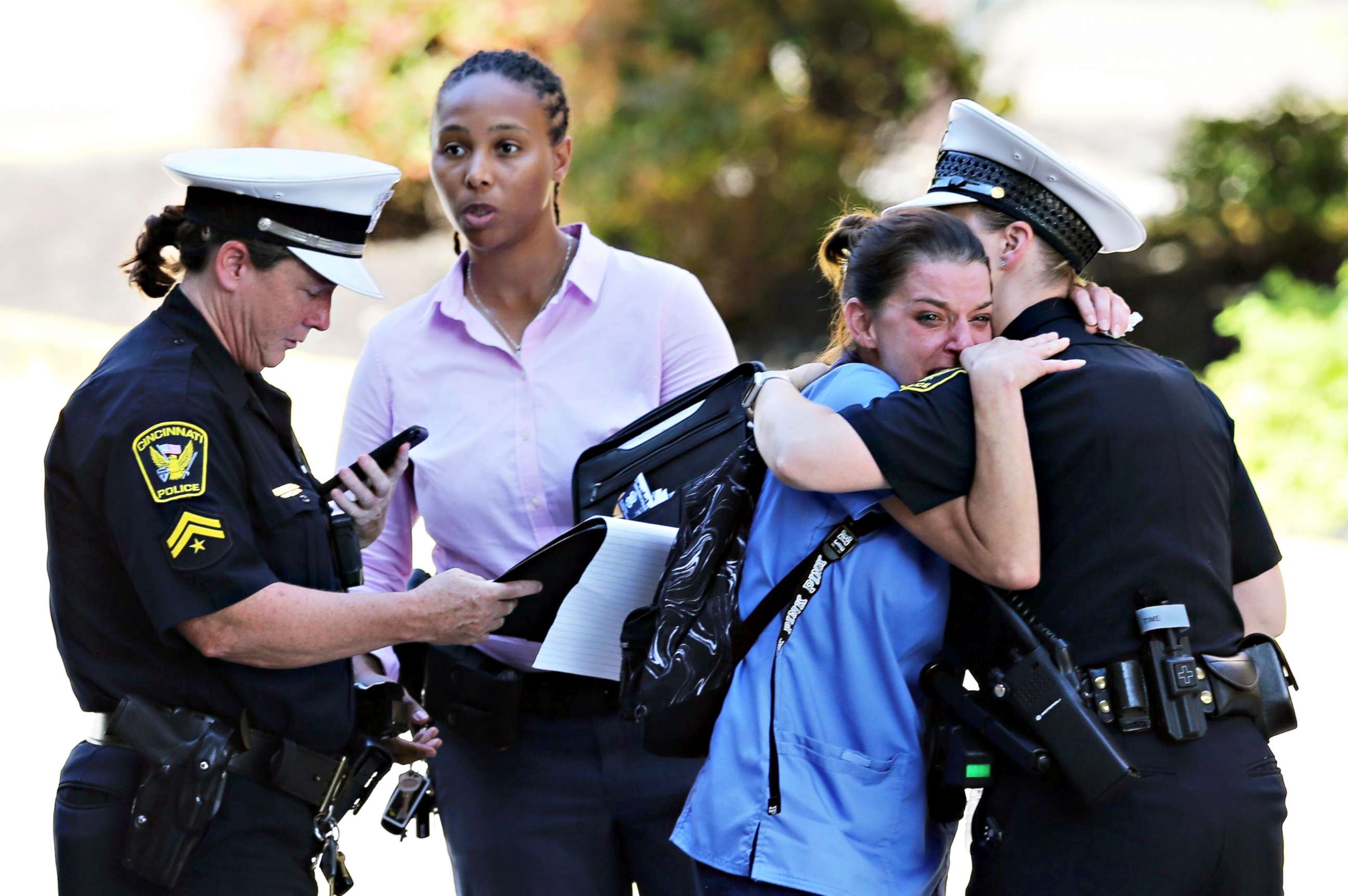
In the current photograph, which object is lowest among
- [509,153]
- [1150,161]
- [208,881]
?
[208,881]

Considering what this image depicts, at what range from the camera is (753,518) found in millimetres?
2234

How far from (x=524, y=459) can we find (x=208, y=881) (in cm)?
Answer: 94

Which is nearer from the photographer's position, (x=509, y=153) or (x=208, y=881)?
(x=208, y=881)

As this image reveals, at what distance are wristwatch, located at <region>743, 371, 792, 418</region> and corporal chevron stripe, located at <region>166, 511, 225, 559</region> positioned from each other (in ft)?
2.68

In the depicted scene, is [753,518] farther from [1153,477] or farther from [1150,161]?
[1150,161]

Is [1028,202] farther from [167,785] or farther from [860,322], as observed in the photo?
[167,785]

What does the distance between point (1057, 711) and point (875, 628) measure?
0.88 ft

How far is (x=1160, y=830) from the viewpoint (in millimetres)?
1964

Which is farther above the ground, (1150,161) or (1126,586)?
(1150,161)

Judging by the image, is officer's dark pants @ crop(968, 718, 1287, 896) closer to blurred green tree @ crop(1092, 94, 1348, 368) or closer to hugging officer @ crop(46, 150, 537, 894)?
hugging officer @ crop(46, 150, 537, 894)

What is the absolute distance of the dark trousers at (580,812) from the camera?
270cm

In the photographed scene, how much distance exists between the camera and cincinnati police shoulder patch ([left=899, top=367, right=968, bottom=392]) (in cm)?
204

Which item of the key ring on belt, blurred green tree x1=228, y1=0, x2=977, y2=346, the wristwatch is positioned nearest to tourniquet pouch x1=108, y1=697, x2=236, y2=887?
the key ring on belt

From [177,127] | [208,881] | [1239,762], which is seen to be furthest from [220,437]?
[177,127]
